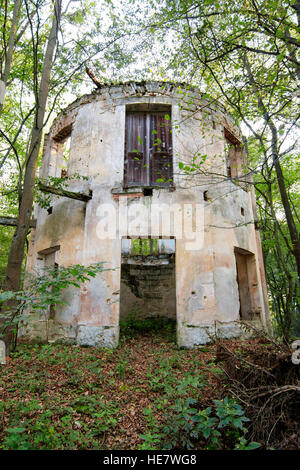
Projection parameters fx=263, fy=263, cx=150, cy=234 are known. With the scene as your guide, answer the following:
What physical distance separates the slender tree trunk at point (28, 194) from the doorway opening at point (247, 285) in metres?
5.83

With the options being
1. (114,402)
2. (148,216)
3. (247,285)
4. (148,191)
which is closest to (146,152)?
(148,191)

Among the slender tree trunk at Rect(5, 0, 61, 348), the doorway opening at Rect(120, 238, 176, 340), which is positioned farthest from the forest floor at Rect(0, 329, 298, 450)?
the doorway opening at Rect(120, 238, 176, 340)

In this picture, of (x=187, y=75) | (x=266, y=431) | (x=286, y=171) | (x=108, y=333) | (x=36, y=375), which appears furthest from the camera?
(x=286, y=171)

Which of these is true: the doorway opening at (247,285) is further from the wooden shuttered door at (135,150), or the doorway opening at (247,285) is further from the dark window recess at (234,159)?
the wooden shuttered door at (135,150)

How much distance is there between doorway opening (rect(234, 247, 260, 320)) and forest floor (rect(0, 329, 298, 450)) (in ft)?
9.46

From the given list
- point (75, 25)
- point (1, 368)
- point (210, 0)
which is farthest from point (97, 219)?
point (75, 25)

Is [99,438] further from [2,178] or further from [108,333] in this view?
[2,178]

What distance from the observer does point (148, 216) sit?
7.10m

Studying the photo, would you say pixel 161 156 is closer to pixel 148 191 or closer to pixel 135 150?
pixel 135 150

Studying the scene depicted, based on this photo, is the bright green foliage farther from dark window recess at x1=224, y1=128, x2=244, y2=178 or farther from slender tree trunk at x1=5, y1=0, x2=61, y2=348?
dark window recess at x1=224, y1=128, x2=244, y2=178

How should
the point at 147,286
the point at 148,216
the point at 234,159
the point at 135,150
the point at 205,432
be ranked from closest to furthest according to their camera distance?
the point at 205,432 → the point at 148,216 → the point at 135,150 → the point at 234,159 → the point at 147,286

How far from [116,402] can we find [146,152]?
A: 21.0ft
